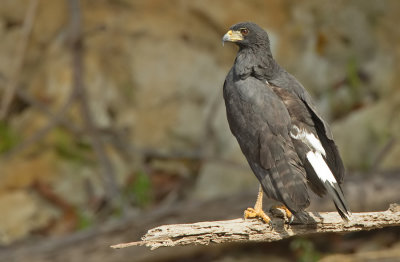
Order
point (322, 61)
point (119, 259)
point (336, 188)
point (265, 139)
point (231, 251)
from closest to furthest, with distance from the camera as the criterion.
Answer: point (336, 188) → point (265, 139) → point (119, 259) → point (231, 251) → point (322, 61)

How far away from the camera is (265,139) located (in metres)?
4.61

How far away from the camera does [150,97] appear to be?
385 inches

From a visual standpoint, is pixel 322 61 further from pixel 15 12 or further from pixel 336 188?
pixel 336 188

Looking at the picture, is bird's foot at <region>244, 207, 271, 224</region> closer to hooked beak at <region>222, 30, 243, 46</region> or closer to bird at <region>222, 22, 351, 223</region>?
bird at <region>222, 22, 351, 223</region>

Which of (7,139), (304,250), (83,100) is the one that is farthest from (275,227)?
(7,139)

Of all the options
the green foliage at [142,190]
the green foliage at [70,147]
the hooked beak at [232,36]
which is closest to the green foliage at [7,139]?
the green foliage at [70,147]

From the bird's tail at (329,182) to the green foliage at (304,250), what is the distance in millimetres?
3399

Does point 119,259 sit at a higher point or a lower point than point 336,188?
lower

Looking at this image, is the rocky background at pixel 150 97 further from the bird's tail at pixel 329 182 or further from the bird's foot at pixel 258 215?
the bird's tail at pixel 329 182

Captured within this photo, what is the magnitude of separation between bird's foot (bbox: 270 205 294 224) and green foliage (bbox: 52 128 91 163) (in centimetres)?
543

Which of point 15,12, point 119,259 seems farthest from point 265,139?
point 15,12

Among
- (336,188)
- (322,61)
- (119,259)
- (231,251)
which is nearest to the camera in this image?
(336,188)

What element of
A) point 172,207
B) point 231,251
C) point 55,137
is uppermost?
point 55,137

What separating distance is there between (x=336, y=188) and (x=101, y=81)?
6050 millimetres
